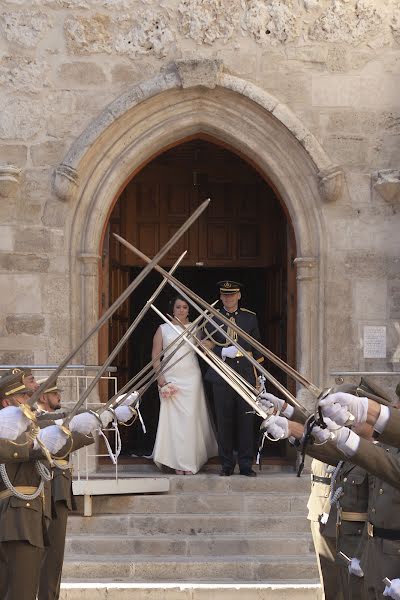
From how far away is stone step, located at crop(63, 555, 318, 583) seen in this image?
337 inches

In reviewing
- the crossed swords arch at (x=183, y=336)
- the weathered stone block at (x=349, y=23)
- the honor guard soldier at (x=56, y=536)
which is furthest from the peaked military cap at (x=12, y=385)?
the weathered stone block at (x=349, y=23)

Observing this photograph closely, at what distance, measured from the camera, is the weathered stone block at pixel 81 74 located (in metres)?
10.1

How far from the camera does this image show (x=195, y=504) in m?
9.38

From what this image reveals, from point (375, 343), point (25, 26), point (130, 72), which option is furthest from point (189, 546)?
point (25, 26)

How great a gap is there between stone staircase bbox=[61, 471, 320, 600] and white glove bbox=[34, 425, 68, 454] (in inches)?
122

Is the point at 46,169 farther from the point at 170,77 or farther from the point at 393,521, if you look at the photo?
the point at 393,521

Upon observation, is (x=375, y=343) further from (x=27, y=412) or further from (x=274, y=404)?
(x=27, y=412)

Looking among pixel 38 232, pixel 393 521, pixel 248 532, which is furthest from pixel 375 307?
pixel 393 521

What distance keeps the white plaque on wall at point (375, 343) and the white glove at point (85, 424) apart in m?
4.83

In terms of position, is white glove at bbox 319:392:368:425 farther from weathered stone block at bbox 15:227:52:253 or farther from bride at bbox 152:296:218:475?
weathered stone block at bbox 15:227:52:253

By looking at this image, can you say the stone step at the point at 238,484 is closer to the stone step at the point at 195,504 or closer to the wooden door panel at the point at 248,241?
the stone step at the point at 195,504

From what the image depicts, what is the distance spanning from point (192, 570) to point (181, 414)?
189 centimetres

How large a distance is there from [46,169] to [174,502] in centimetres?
298

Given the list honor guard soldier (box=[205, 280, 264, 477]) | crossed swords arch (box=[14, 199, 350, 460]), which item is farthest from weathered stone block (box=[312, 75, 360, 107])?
crossed swords arch (box=[14, 199, 350, 460])
